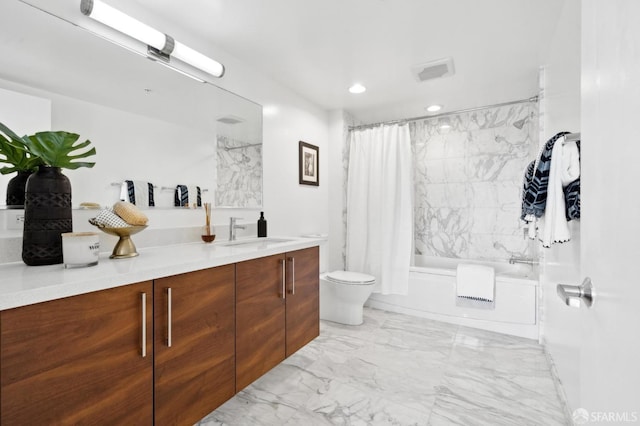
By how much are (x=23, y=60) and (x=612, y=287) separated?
2085mm

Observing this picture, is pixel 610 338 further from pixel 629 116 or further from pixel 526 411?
pixel 526 411

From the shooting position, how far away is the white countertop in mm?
842

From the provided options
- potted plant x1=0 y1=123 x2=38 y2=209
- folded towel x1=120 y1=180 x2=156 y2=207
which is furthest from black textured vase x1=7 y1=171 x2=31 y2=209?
folded towel x1=120 y1=180 x2=156 y2=207

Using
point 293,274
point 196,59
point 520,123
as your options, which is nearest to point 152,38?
point 196,59

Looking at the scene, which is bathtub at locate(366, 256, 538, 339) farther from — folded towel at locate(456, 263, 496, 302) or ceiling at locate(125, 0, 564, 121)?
ceiling at locate(125, 0, 564, 121)

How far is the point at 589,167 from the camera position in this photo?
685mm

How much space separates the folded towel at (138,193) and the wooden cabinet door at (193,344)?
2.20 ft

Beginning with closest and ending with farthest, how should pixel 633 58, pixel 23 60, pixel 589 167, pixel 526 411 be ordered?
1. pixel 633 58
2. pixel 589 167
3. pixel 23 60
4. pixel 526 411

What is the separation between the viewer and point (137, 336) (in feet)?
3.57

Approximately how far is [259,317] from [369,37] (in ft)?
6.33

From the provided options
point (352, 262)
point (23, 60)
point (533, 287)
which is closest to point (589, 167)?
point (23, 60)

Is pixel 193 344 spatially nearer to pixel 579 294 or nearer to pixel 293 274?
pixel 293 274

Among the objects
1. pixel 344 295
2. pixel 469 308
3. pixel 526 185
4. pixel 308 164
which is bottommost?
pixel 469 308

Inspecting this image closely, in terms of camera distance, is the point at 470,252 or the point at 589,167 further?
the point at 470,252
